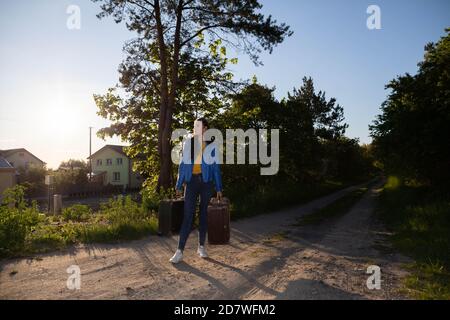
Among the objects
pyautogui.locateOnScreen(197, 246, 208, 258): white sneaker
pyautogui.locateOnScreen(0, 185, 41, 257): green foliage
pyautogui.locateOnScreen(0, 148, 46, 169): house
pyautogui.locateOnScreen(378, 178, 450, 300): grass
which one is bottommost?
pyautogui.locateOnScreen(378, 178, 450, 300): grass

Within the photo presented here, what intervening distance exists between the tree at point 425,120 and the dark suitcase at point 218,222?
11.2 meters

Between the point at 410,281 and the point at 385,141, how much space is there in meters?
15.6

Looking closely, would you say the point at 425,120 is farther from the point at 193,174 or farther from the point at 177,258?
the point at 177,258

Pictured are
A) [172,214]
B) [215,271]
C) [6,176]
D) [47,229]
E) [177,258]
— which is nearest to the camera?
[215,271]

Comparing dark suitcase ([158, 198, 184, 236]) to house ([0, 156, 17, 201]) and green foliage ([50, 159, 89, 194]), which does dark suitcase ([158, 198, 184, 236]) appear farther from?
green foliage ([50, 159, 89, 194])

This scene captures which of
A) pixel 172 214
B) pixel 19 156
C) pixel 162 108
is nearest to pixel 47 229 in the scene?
pixel 172 214

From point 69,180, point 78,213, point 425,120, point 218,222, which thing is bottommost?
point 69,180

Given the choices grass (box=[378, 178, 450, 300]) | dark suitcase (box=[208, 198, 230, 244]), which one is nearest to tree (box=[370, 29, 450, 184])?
grass (box=[378, 178, 450, 300])

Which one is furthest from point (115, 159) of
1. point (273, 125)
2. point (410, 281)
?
point (410, 281)

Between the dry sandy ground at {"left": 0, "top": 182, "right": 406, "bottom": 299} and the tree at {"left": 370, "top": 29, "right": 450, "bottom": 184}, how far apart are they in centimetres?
942

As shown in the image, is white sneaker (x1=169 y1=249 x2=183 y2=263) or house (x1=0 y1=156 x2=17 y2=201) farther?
house (x1=0 y1=156 x2=17 y2=201)

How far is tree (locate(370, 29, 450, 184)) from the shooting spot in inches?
561

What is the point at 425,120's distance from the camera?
16000 millimetres

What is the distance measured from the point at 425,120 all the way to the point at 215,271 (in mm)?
14913
